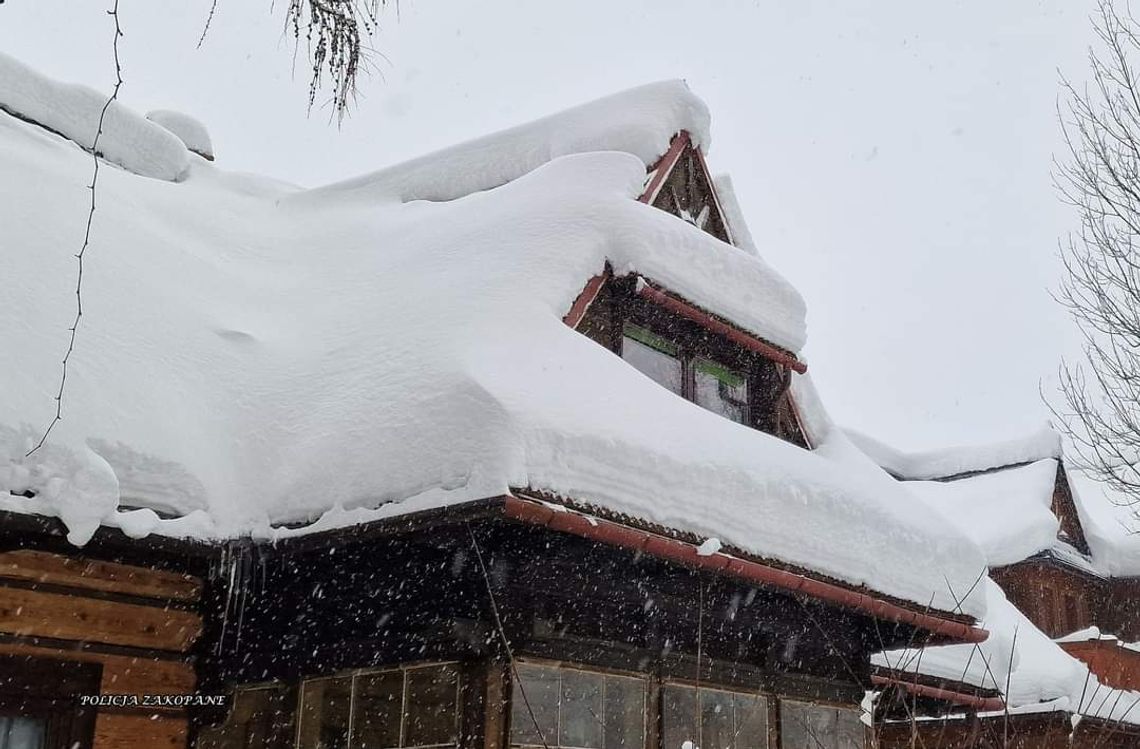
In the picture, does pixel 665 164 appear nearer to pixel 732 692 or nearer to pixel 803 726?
pixel 732 692

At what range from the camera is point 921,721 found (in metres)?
12.8

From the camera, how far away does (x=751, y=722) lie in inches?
287

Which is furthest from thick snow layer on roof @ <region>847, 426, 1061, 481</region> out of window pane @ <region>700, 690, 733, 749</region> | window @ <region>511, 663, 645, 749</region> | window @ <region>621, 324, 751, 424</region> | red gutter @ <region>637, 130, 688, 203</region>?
window @ <region>511, 663, 645, 749</region>

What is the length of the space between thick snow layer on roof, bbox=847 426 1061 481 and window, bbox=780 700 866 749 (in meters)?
13.1

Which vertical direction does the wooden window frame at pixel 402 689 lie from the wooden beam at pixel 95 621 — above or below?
below

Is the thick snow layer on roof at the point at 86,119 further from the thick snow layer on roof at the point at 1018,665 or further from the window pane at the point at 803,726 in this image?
the thick snow layer on roof at the point at 1018,665

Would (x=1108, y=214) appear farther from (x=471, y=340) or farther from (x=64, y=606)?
(x=64, y=606)

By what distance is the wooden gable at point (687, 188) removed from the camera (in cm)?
879

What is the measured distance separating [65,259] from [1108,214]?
8731 mm

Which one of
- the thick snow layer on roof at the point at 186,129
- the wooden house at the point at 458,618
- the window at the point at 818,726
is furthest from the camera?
the thick snow layer on roof at the point at 186,129

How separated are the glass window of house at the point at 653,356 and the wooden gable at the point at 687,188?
1.18 meters

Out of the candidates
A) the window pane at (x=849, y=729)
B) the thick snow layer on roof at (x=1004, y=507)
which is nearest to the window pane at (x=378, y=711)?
the window pane at (x=849, y=729)

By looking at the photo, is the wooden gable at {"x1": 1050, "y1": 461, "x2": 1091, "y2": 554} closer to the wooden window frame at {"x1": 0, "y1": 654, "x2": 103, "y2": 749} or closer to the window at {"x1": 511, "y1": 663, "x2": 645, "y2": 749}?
the window at {"x1": 511, "y1": 663, "x2": 645, "y2": 749}

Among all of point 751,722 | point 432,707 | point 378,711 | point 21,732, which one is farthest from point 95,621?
point 751,722
